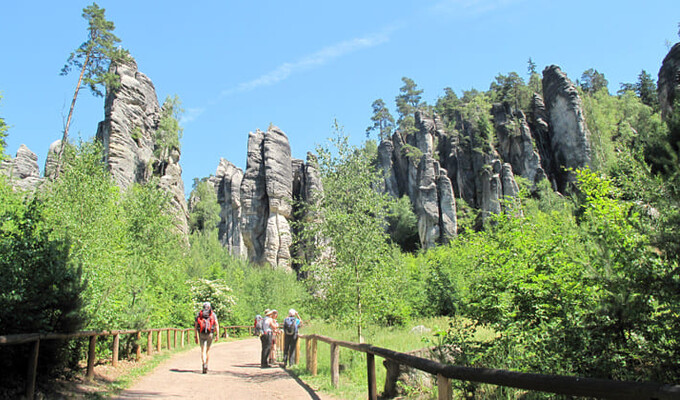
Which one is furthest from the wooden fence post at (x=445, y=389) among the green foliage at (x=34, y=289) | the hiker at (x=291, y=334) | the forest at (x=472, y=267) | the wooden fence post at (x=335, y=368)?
the hiker at (x=291, y=334)

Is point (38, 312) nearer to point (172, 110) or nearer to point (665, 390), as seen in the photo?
point (665, 390)

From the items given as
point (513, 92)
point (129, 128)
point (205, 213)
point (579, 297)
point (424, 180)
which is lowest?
point (579, 297)

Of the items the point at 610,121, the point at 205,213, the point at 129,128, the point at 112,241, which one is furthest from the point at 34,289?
the point at 610,121

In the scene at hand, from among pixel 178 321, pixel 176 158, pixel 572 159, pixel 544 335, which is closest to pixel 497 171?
pixel 572 159

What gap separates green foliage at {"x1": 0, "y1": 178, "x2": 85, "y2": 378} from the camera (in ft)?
21.3

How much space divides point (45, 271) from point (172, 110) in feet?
177

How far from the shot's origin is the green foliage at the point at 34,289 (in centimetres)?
648

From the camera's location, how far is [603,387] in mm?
2295

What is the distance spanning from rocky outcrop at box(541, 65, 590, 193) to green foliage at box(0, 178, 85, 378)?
6304cm

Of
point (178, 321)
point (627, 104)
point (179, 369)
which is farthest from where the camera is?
point (627, 104)

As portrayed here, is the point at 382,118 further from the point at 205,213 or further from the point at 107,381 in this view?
the point at 107,381

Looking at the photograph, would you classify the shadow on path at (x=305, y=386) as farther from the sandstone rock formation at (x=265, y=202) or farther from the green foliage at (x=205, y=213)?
the green foliage at (x=205, y=213)

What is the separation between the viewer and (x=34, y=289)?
6.94m

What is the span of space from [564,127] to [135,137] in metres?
55.5
